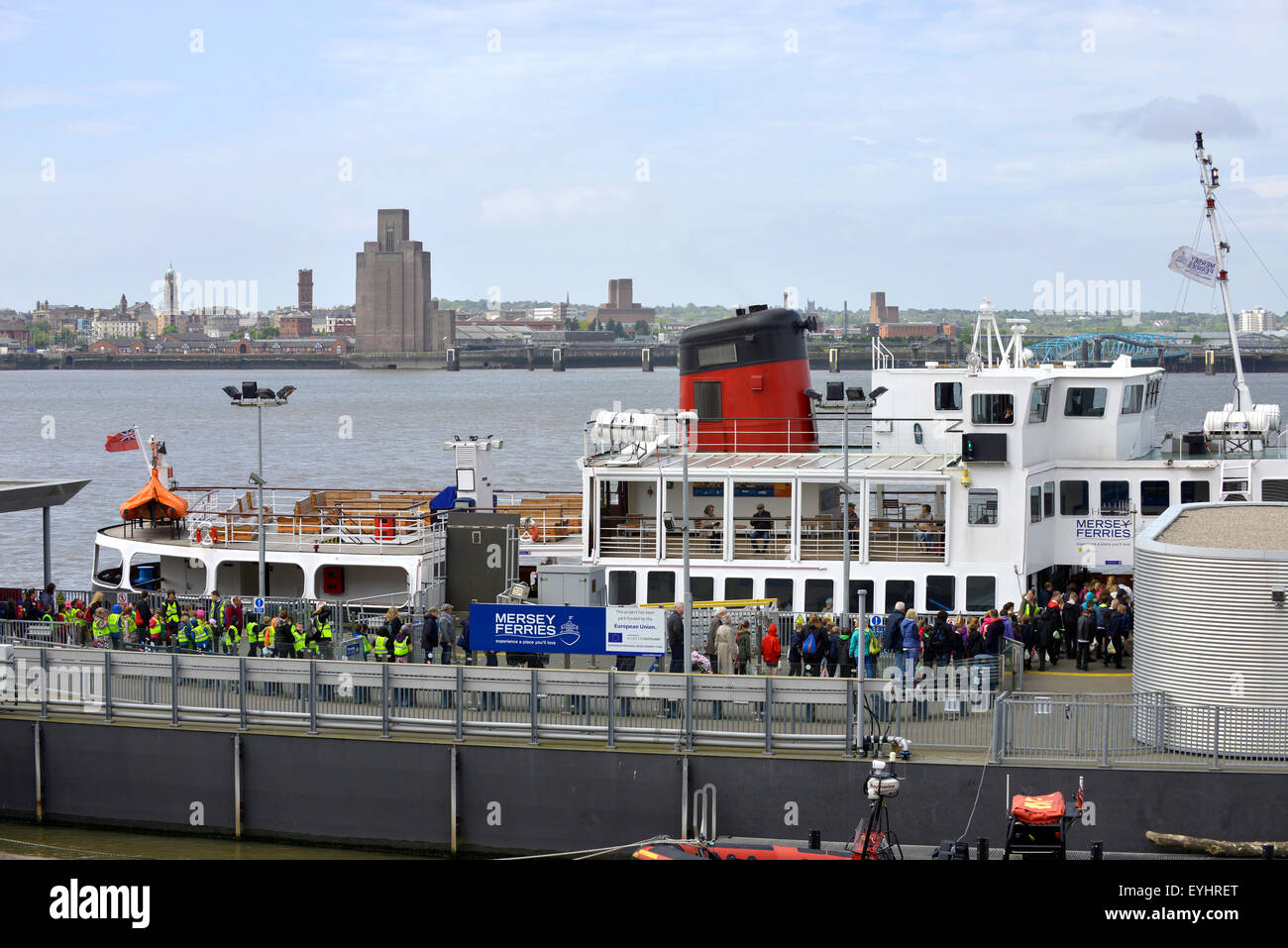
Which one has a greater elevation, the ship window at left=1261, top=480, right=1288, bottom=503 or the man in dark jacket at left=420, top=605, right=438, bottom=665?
the ship window at left=1261, top=480, right=1288, bottom=503

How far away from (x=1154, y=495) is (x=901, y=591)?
16.9 ft

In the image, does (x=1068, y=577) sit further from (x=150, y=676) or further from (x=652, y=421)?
(x=150, y=676)

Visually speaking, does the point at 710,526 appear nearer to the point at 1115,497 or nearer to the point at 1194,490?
the point at 1115,497

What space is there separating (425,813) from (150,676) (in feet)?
16.4

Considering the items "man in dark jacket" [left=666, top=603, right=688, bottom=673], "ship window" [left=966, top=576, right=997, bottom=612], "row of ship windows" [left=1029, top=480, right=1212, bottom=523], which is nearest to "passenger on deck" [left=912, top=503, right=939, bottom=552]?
"ship window" [left=966, top=576, right=997, bottom=612]

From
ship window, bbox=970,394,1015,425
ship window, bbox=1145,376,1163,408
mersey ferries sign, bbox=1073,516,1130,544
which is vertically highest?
ship window, bbox=1145,376,1163,408

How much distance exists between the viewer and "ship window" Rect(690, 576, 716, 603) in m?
29.2

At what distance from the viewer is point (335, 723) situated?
2352cm

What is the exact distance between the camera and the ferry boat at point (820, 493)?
2839 centimetres

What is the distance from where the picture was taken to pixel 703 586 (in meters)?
29.3

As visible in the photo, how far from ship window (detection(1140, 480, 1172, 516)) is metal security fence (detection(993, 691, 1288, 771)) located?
8.42 meters

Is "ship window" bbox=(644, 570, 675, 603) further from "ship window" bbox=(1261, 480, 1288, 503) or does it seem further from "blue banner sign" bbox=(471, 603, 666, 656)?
"ship window" bbox=(1261, 480, 1288, 503)
